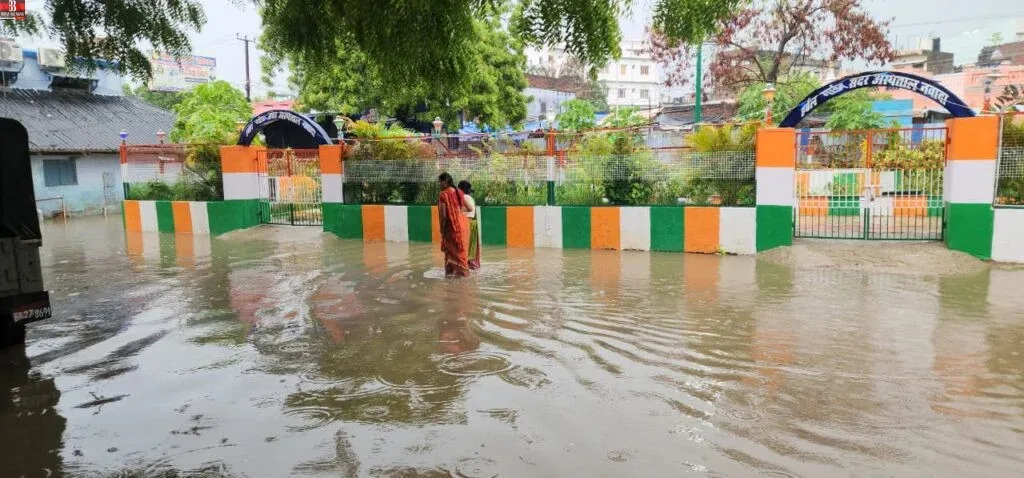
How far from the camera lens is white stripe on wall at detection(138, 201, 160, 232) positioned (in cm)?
1764

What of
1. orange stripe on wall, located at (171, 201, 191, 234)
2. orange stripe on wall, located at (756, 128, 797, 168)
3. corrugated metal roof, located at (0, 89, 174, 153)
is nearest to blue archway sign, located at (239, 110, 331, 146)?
orange stripe on wall, located at (171, 201, 191, 234)

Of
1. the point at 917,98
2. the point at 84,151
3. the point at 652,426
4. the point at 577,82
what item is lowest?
the point at 652,426

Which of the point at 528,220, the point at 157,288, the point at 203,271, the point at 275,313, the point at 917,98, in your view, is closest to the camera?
the point at 275,313

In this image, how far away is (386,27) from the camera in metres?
3.25

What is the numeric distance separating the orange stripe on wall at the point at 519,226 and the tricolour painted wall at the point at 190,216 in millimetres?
7011

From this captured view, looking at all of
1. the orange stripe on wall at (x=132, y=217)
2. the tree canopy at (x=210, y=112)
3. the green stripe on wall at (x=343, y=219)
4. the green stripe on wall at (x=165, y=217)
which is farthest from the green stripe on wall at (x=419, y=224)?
the tree canopy at (x=210, y=112)

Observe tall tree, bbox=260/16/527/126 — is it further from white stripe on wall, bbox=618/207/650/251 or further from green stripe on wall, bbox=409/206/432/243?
white stripe on wall, bbox=618/207/650/251

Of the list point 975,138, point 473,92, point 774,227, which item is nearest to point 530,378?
point 774,227

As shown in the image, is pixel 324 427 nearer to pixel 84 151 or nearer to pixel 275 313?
pixel 275 313

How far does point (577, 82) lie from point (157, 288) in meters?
49.5

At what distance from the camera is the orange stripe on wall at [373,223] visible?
47.0 ft

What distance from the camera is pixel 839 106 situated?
24.8 m

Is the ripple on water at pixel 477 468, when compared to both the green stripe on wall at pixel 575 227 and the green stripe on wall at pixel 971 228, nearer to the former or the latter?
the green stripe on wall at pixel 575 227

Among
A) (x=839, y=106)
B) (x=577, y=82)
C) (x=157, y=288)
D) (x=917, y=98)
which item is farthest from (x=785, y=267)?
(x=577, y=82)
